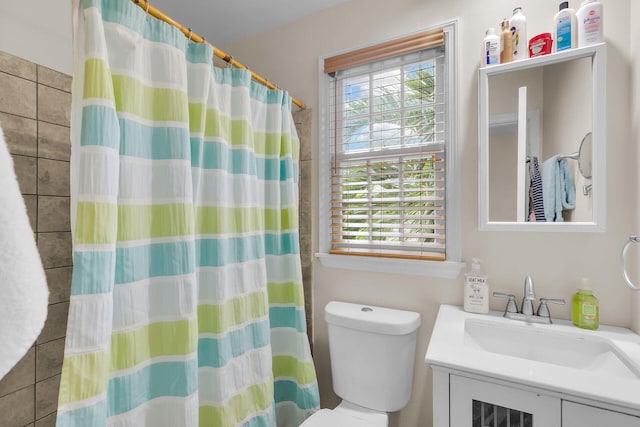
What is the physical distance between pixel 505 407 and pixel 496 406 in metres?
0.02

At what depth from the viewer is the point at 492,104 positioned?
1.26 m

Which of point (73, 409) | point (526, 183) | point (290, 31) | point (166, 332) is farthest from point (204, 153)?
point (526, 183)

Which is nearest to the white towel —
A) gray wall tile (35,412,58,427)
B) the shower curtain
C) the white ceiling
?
the shower curtain

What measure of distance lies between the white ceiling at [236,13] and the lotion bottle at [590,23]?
1058mm

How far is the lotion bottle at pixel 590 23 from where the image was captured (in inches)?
42.2

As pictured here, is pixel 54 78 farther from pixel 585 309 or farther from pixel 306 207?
pixel 585 309

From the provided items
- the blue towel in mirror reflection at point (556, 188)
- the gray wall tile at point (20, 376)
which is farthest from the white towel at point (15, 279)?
the blue towel in mirror reflection at point (556, 188)

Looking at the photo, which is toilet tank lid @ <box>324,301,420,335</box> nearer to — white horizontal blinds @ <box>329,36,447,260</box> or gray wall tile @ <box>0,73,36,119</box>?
white horizontal blinds @ <box>329,36,447,260</box>

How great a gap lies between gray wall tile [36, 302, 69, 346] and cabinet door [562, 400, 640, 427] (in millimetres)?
1540

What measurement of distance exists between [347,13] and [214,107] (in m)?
0.98

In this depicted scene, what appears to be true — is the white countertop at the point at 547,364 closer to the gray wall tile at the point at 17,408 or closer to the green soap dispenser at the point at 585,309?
the green soap dispenser at the point at 585,309

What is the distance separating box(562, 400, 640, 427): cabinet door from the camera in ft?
2.29

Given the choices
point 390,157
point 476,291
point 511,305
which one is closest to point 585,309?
point 511,305

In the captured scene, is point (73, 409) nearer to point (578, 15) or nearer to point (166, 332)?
point (166, 332)
